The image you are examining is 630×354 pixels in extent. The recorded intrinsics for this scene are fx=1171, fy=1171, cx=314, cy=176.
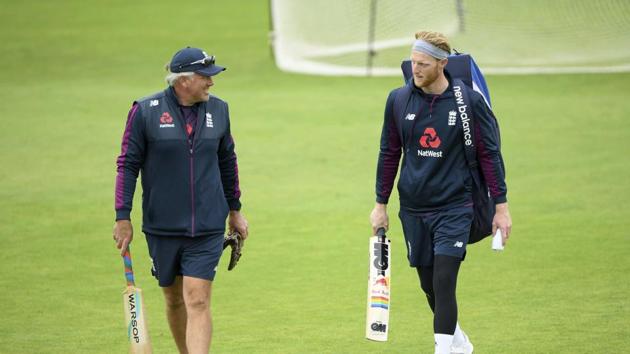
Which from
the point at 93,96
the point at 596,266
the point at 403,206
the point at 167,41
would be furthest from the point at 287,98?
the point at 403,206

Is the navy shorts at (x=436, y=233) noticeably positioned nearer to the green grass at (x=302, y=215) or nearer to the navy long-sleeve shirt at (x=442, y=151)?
the navy long-sleeve shirt at (x=442, y=151)

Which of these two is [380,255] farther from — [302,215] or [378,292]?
[302,215]

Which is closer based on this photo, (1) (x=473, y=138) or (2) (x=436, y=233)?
(1) (x=473, y=138)

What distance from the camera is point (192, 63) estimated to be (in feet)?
24.0

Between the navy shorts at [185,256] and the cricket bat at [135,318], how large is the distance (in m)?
0.18

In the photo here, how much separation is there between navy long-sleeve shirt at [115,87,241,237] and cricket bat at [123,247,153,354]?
39 cm

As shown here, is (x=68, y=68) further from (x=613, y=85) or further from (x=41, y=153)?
(x=613, y=85)

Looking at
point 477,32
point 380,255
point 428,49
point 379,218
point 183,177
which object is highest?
point 428,49

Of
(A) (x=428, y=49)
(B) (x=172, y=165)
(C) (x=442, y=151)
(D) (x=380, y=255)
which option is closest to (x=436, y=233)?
(D) (x=380, y=255)

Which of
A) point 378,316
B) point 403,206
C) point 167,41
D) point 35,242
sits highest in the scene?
point 403,206

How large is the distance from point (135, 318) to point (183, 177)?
0.99 metres

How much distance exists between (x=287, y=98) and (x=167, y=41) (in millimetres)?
6865

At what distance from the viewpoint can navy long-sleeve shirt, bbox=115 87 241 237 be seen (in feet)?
23.9

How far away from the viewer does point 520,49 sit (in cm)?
2098
